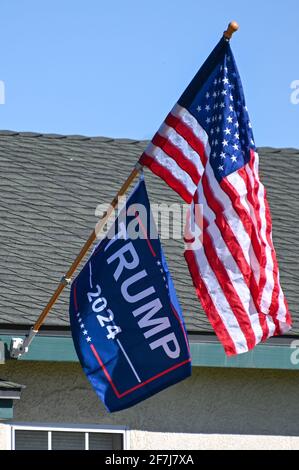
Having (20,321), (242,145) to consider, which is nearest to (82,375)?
(20,321)

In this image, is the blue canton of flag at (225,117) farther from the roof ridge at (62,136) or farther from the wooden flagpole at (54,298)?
the roof ridge at (62,136)

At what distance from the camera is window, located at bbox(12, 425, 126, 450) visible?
1006cm

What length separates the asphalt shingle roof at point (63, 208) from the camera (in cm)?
1080

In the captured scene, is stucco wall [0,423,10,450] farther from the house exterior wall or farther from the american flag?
the american flag

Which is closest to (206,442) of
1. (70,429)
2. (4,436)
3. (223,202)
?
(70,429)

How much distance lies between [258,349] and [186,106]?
265cm

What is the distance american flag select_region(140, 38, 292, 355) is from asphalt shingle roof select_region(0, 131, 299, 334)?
6.84 ft

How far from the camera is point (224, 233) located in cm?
831

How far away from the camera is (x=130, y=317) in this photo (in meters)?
8.16

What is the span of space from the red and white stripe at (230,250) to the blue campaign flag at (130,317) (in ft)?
0.97

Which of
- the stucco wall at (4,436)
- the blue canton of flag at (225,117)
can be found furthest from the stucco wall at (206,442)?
the blue canton of flag at (225,117)

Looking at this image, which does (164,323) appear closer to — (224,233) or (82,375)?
(224,233)

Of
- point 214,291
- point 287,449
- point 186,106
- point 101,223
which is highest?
point 186,106

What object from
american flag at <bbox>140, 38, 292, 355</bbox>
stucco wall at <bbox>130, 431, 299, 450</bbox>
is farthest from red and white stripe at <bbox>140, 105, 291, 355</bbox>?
stucco wall at <bbox>130, 431, 299, 450</bbox>
